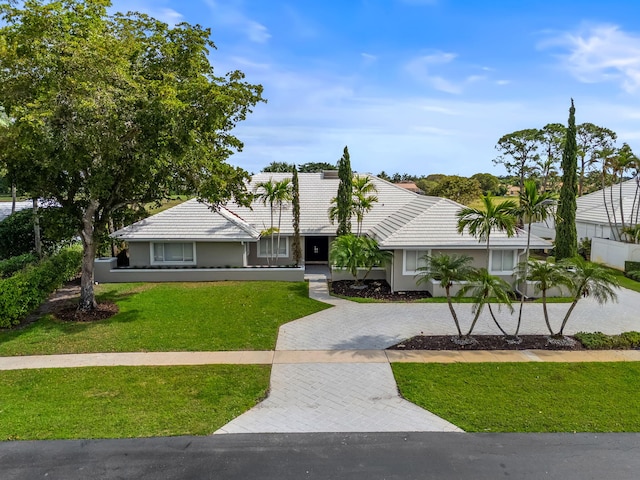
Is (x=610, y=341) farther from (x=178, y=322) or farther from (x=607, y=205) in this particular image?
(x=607, y=205)

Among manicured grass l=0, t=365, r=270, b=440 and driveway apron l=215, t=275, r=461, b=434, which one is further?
driveway apron l=215, t=275, r=461, b=434

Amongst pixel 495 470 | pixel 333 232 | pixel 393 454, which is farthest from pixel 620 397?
pixel 333 232

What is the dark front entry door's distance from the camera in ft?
87.6

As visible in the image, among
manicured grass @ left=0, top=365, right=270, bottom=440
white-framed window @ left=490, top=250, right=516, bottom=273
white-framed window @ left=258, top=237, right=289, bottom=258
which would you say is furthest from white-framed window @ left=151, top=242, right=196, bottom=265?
white-framed window @ left=490, top=250, right=516, bottom=273

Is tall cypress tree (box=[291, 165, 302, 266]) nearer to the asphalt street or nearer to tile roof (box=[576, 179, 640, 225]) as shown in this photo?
the asphalt street

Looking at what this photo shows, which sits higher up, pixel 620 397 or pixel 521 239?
pixel 521 239

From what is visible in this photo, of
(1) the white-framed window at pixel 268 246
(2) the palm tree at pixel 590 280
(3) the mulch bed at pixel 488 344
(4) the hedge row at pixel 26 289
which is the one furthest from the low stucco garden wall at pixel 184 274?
(2) the palm tree at pixel 590 280

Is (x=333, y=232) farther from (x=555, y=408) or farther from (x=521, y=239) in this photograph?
(x=555, y=408)

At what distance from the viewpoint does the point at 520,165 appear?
161 feet

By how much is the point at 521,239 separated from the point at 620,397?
10.7 m

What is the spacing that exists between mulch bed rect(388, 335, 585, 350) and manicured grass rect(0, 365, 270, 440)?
15.5 ft

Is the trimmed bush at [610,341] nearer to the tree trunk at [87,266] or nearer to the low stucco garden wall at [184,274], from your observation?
the low stucco garden wall at [184,274]

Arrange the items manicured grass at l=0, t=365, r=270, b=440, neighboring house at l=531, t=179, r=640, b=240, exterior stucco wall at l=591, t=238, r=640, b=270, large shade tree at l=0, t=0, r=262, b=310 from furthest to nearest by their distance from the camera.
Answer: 1. neighboring house at l=531, t=179, r=640, b=240
2. exterior stucco wall at l=591, t=238, r=640, b=270
3. large shade tree at l=0, t=0, r=262, b=310
4. manicured grass at l=0, t=365, r=270, b=440

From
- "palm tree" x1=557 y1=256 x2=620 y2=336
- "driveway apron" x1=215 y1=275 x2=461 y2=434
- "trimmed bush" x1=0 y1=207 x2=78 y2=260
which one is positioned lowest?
"driveway apron" x1=215 y1=275 x2=461 y2=434
